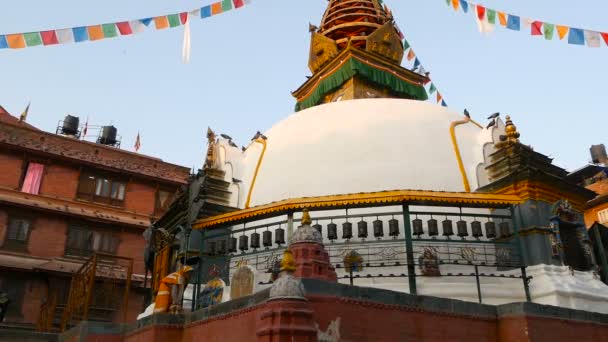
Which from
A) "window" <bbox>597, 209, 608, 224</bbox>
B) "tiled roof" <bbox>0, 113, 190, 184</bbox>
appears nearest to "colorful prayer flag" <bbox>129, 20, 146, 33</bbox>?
"tiled roof" <bbox>0, 113, 190, 184</bbox>

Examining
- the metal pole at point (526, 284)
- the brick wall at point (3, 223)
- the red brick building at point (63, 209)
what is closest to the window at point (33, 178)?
the red brick building at point (63, 209)

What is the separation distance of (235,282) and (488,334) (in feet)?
18.1

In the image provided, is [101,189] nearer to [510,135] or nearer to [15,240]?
[15,240]

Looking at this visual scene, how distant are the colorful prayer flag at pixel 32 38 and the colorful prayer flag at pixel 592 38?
49.7ft

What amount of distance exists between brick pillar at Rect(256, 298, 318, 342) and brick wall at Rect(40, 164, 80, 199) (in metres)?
24.2

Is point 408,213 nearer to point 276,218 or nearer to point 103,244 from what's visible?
point 276,218

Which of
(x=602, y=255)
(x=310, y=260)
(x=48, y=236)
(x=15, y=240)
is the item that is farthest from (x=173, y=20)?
(x=15, y=240)

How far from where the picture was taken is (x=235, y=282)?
12.1 m

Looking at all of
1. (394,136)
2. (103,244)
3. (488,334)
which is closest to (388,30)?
(394,136)

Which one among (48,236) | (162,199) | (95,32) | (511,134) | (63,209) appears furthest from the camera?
(162,199)

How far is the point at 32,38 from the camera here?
14625 millimetres

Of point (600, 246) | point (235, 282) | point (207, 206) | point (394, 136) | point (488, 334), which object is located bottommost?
point (488, 334)

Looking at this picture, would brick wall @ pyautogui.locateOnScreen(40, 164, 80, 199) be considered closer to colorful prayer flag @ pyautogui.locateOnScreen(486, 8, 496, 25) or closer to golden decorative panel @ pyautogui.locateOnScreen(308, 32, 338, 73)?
golden decorative panel @ pyautogui.locateOnScreen(308, 32, 338, 73)

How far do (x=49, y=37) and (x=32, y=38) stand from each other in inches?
16.9
